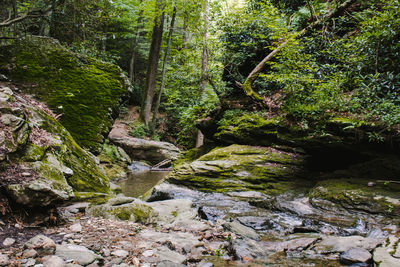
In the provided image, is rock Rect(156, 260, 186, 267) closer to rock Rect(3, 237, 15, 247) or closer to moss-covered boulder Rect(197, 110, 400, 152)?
rock Rect(3, 237, 15, 247)

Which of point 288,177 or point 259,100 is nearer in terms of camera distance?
point 288,177

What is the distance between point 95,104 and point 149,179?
4560mm

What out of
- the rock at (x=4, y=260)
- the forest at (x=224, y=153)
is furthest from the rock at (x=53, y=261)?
the rock at (x=4, y=260)

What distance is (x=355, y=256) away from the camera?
303 cm

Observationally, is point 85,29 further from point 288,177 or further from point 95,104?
point 288,177

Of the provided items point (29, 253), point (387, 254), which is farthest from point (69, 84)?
point (387, 254)

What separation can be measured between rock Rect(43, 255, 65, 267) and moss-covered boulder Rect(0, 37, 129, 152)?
4.65 meters

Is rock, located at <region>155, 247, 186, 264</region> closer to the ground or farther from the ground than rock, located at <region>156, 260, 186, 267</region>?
A: closer to the ground

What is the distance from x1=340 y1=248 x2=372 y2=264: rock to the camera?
117 inches

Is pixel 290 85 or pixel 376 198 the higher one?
pixel 290 85

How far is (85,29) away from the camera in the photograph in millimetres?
8469

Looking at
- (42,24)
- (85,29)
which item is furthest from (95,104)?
(42,24)

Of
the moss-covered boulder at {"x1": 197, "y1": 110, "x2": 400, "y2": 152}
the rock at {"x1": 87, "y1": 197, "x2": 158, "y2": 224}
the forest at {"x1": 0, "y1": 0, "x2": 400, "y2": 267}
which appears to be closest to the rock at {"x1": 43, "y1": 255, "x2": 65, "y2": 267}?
the forest at {"x1": 0, "y1": 0, "x2": 400, "y2": 267}

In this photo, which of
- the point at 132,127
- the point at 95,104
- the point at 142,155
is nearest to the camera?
the point at 95,104
